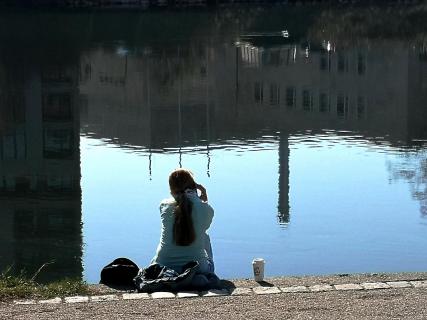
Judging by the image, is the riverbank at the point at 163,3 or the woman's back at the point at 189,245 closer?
the woman's back at the point at 189,245

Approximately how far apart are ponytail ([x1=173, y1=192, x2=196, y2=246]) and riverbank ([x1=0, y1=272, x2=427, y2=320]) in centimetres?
50

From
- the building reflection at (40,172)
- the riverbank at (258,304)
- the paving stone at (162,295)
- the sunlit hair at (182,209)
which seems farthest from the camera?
the building reflection at (40,172)

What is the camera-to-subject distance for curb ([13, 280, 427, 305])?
8703mm

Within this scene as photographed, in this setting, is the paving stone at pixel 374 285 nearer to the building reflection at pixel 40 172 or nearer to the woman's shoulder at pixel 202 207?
the woman's shoulder at pixel 202 207

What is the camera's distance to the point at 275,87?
35.9 meters

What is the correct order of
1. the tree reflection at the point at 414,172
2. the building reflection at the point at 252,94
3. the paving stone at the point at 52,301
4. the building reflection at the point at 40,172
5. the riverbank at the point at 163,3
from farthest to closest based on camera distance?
the riverbank at the point at 163,3
the building reflection at the point at 252,94
the tree reflection at the point at 414,172
the building reflection at the point at 40,172
the paving stone at the point at 52,301

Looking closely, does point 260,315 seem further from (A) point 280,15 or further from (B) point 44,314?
(A) point 280,15

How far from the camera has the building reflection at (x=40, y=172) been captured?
1360 centimetres

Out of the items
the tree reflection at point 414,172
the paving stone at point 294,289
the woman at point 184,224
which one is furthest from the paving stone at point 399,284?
the tree reflection at point 414,172

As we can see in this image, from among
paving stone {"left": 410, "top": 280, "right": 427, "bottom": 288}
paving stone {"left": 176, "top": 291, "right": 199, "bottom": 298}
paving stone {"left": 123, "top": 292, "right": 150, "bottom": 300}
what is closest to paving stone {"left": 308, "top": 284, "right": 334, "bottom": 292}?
paving stone {"left": 410, "top": 280, "right": 427, "bottom": 288}

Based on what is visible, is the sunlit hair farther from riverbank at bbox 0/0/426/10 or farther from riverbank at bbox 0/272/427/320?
riverbank at bbox 0/0/426/10

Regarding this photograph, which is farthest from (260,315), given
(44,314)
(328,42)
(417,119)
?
(328,42)

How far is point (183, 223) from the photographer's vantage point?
945 centimetres

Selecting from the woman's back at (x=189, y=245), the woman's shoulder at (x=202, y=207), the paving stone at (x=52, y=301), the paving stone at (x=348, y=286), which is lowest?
the paving stone at (x=52, y=301)
